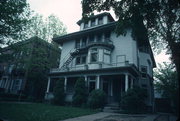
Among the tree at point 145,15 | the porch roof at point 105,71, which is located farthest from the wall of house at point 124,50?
the tree at point 145,15

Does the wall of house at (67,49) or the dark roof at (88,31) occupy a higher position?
the dark roof at (88,31)

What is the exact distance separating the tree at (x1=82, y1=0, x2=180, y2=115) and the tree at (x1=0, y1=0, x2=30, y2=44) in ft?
33.9

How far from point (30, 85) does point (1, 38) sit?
11.8 m

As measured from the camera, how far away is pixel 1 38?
1634 cm

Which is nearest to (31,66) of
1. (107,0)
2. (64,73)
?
(64,73)

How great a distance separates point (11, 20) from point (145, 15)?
14482 millimetres

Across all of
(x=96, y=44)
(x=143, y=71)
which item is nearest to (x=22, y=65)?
(x=96, y=44)

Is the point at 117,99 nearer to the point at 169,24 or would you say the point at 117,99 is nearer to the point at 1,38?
the point at 169,24

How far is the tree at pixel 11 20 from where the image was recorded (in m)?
15.0

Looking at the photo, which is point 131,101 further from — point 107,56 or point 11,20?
point 11,20

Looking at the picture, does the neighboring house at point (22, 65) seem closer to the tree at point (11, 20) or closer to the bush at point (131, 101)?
the tree at point (11, 20)

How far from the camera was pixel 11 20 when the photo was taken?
1571cm

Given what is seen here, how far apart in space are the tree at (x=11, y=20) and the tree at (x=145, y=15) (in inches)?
407

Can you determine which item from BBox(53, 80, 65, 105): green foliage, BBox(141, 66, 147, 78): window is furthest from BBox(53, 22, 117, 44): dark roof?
BBox(53, 80, 65, 105): green foliage
